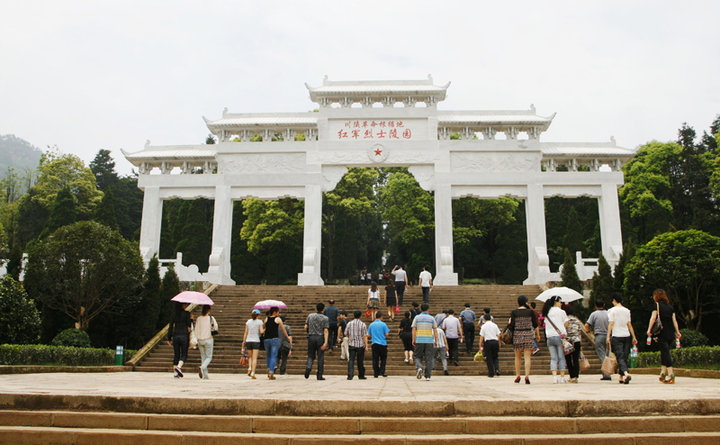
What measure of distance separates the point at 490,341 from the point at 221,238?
45.3 ft

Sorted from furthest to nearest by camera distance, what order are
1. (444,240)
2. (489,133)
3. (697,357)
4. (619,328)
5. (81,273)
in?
(489,133), (444,240), (81,273), (697,357), (619,328)

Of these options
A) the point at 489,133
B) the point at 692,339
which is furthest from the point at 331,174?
the point at 692,339

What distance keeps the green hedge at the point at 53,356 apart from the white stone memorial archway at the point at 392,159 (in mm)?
8613

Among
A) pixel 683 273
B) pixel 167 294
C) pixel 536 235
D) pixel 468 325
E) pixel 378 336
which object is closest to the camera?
pixel 378 336

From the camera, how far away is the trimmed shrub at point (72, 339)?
1349 centimetres

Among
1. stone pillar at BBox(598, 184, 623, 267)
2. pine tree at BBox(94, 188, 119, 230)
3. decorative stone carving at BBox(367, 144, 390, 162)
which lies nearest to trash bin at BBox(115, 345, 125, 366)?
decorative stone carving at BBox(367, 144, 390, 162)

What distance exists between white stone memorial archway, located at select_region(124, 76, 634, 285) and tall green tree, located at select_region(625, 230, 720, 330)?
6.96 m

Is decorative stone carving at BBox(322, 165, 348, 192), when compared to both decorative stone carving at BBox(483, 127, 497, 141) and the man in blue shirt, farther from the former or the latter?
the man in blue shirt

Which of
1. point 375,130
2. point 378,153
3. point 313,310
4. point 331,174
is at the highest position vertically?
point 375,130

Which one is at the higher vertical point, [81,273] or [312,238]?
[312,238]

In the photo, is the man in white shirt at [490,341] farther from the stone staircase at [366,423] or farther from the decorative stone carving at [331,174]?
the decorative stone carving at [331,174]

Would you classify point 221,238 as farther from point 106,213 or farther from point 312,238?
point 106,213

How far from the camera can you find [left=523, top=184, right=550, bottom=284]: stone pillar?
20.8m

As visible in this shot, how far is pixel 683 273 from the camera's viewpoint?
44.6 feet
